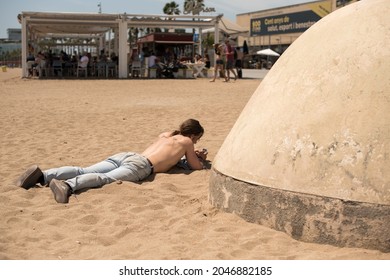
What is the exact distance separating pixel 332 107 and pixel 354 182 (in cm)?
58

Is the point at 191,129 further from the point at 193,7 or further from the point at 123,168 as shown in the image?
the point at 193,7

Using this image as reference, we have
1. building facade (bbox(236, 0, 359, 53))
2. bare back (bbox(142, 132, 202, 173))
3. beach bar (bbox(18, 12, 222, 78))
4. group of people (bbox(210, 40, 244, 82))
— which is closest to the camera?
bare back (bbox(142, 132, 202, 173))

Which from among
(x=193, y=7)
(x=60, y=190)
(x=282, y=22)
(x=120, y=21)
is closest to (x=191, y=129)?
(x=60, y=190)

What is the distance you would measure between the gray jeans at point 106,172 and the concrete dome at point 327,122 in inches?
51.3

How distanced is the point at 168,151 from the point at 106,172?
731mm

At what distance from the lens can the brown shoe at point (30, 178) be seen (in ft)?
17.0

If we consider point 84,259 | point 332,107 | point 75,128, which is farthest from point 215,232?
point 75,128

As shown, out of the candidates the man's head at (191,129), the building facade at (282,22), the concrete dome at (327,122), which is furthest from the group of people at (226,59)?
the building facade at (282,22)

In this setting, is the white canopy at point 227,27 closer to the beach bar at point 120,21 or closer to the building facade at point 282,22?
the beach bar at point 120,21

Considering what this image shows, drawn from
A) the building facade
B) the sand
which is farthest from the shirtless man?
the building facade

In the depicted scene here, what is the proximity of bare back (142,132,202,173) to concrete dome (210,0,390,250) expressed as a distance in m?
1.33

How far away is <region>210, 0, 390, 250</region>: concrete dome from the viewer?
3531mm

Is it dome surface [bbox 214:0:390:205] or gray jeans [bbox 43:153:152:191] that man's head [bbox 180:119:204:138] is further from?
dome surface [bbox 214:0:390:205]

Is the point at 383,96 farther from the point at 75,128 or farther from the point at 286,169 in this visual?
the point at 75,128
